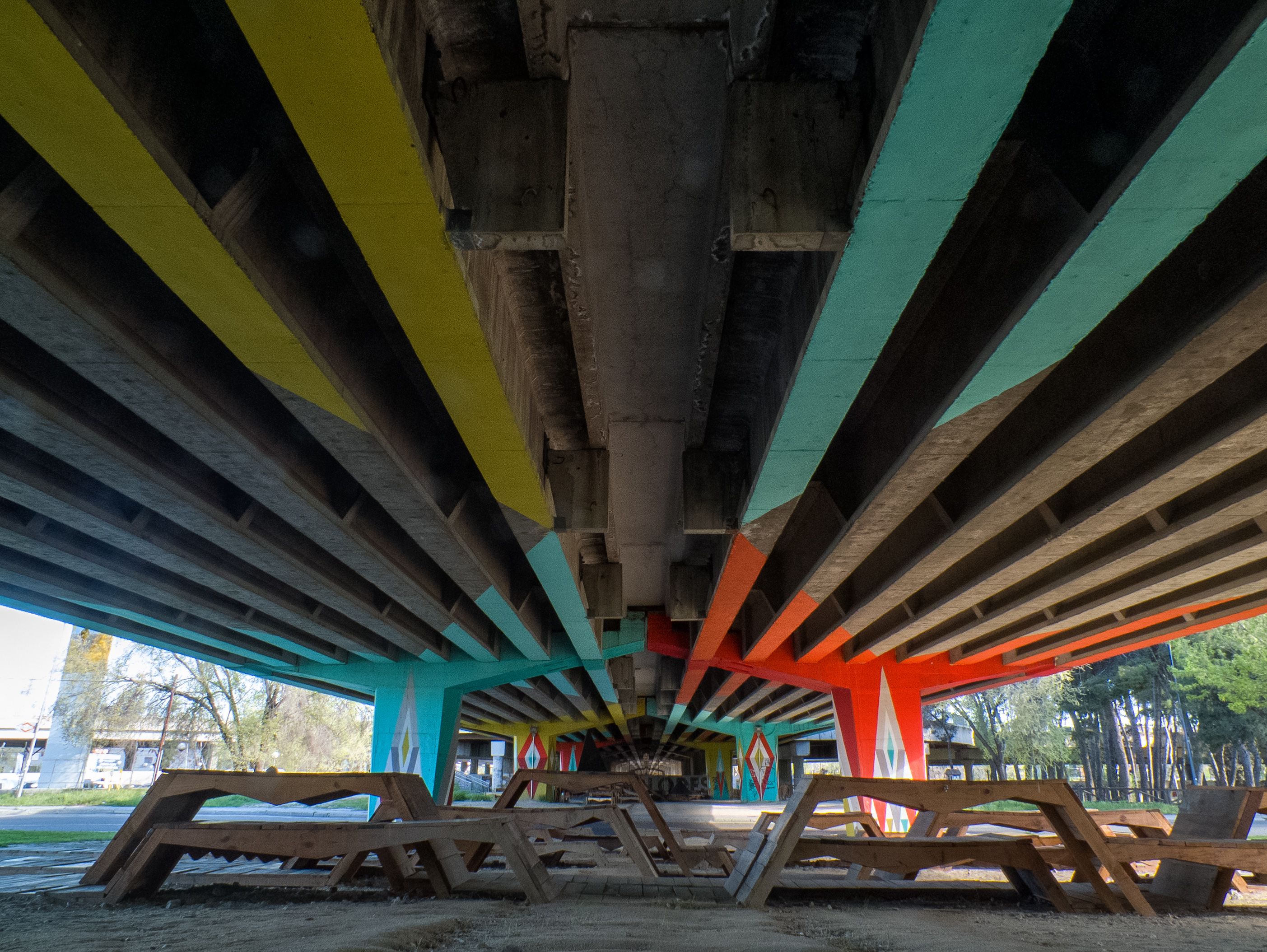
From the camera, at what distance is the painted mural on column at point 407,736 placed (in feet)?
68.6

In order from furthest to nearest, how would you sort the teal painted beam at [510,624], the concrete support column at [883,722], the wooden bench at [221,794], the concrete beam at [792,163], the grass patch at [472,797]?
the grass patch at [472,797]
the concrete support column at [883,722]
the teal painted beam at [510,624]
the wooden bench at [221,794]
the concrete beam at [792,163]

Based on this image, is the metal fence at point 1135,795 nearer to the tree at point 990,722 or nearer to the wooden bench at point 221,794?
the tree at point 990,722

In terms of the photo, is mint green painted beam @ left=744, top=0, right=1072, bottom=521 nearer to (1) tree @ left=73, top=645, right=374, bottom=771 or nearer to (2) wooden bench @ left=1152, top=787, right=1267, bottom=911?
(2) wooden bench @ left=1152, top=787, right=1267, bottom=911

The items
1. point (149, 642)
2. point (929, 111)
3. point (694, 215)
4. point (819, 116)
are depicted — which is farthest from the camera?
point (149, 642)

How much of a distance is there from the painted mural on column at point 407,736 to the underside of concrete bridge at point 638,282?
10564 millimetres

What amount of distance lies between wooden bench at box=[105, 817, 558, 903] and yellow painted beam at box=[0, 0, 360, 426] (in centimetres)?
389

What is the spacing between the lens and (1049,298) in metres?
4.64

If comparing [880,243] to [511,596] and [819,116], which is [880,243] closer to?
[819,116]

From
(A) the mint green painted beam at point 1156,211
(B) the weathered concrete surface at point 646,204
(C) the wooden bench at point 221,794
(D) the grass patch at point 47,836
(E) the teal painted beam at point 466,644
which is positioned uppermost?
(B) the weathered concrete surface at point 646,204

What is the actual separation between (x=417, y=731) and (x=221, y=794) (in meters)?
14.6

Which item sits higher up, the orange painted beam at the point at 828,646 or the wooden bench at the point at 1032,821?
the orange painted beam at the point at 828,646

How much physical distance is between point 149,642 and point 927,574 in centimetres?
1756

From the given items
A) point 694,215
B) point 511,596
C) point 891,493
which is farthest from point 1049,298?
point 511,596

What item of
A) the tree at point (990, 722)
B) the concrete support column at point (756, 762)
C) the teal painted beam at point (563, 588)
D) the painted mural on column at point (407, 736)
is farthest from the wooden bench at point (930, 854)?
the tree at point (990, 722)
